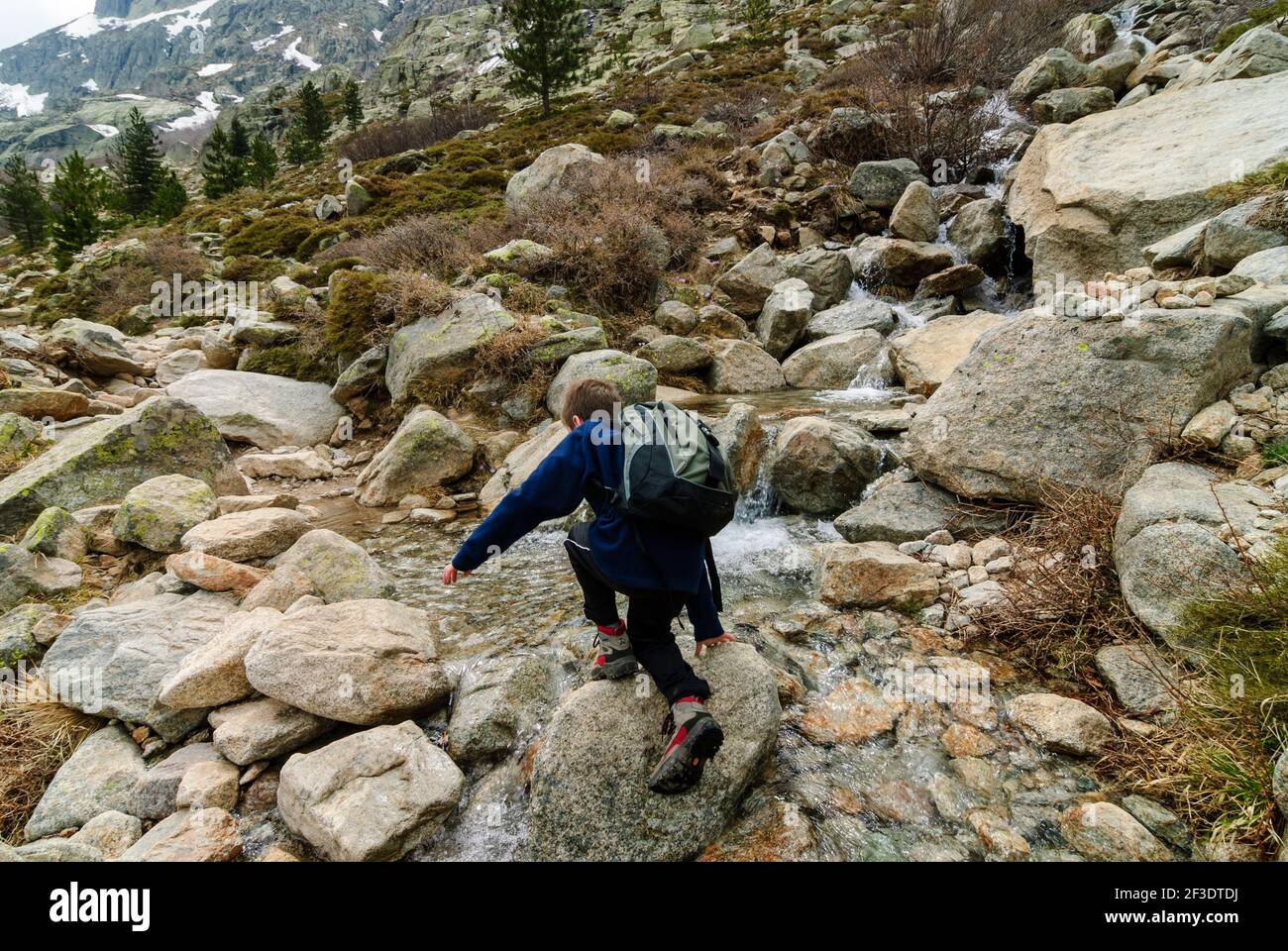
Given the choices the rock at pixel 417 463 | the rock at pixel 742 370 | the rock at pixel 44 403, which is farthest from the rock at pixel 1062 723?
the rock at pixel 44 403

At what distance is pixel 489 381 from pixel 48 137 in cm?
22837

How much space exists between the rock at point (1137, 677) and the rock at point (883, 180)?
14.5 meters

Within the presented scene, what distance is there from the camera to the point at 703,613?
3.41m

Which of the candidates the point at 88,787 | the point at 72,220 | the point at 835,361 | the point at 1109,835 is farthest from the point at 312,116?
the point at 1109,835

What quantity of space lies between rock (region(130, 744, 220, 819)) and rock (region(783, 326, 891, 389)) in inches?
391

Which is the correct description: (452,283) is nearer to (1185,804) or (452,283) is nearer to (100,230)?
(1185,804)

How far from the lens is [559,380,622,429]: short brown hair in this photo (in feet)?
10.3

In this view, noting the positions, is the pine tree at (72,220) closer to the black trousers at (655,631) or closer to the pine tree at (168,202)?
the pine tree at (168,202)

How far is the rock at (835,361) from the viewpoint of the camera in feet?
34.7

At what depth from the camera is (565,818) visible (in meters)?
2.85

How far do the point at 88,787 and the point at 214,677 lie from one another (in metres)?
0.81

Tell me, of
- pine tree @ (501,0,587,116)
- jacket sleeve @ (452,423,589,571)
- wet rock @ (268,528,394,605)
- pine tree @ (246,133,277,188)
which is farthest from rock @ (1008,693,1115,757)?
pine tree @ (246,133,277,188)

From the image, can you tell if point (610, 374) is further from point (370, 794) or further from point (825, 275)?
point (825, 275)
